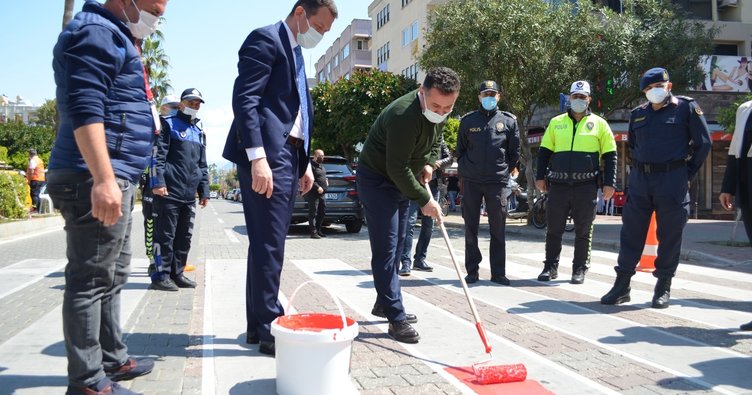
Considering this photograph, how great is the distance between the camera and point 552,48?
48.2 ft

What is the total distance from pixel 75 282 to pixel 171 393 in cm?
81

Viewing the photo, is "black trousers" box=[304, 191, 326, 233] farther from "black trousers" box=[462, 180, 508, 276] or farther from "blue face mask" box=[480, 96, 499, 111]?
"blue face mask" box=[480, 96, 499, 111]

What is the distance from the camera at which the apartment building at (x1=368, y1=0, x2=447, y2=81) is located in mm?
41656

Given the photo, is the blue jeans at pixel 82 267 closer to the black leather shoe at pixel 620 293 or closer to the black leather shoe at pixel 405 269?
the black leather shoe at pixel 620 293

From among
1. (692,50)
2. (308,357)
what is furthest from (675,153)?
(692,50)

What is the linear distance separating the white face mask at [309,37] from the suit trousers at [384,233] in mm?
1023

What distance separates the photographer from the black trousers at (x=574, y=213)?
6.87m

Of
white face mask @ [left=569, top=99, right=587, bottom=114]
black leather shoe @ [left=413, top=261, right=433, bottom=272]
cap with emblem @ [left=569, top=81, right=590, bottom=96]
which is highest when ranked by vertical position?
cap with emblem @ [left=569, top=81, right=590, bottom=96]

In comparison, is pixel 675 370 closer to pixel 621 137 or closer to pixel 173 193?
pixel 173 193

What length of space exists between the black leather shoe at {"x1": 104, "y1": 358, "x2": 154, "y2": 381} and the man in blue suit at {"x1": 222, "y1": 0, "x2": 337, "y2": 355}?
73cm

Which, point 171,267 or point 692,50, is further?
point 692,50

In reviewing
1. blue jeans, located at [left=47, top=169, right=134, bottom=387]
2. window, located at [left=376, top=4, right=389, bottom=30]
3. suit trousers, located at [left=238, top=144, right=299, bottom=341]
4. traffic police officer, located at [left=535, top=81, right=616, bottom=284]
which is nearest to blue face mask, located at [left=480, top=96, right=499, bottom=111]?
traffic police officer, located at [left=535, top=81, right=616, bottom=284]

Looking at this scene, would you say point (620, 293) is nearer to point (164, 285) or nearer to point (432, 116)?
point (432, 116)

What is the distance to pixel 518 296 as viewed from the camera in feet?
20.0
